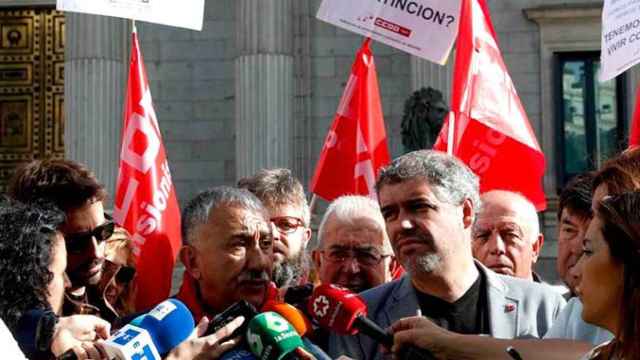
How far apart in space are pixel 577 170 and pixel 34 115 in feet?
28.0

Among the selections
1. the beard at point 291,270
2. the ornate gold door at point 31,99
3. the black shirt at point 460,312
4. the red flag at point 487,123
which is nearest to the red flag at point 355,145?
the red flag at point 487,123

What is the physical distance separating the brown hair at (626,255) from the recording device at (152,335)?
1.41m

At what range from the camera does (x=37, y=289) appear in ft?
15.6

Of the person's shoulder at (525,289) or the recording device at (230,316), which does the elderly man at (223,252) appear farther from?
the person's shoulder at (525,289)

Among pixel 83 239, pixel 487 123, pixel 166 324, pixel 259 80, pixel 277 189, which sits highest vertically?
pixel 259 80

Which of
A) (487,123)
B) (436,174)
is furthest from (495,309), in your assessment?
(487,123)

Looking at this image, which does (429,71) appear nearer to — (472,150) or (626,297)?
(472,150)

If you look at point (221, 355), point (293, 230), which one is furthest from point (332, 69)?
point (221, 355)

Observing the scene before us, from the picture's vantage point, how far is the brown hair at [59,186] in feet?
19.4

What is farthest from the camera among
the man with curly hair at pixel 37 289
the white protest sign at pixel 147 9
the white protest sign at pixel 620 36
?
the white protest sign at pixel 147 9

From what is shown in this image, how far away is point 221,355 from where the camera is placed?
14.8 ft

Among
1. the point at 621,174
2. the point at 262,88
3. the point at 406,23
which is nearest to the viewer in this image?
the point at 621,174

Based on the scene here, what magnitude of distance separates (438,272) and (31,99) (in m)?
17.1

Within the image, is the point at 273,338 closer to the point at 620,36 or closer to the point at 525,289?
the point at 525,289
